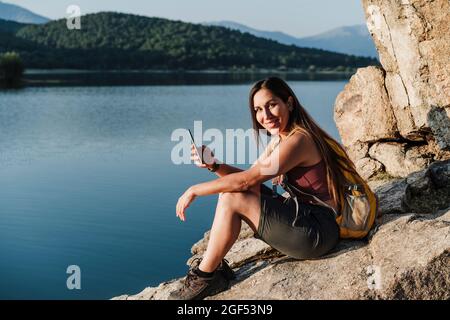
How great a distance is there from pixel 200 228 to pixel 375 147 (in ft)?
12.5

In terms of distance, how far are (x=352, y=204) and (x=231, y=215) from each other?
973 millimetres

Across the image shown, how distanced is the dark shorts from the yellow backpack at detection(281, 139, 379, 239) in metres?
0.09

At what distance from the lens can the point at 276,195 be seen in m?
4.69

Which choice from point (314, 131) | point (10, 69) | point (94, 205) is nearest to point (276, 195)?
point (314, 131)

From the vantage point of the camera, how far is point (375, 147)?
821 centimetres

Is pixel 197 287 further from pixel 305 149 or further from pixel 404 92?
pixel 404 92

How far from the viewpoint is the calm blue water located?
29.8 ft

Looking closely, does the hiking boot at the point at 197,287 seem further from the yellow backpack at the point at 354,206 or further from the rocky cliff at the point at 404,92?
the rocky cliff at the point at 404,92

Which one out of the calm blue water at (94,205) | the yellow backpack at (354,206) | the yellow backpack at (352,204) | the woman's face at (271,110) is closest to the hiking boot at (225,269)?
the yellow backpack at (352,204)

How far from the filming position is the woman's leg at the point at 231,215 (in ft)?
14.4

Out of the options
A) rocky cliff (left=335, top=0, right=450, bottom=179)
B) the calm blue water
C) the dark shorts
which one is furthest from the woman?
the calm blue water

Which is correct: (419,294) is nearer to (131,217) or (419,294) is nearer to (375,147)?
(375,147)

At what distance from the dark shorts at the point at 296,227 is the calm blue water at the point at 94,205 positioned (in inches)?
173

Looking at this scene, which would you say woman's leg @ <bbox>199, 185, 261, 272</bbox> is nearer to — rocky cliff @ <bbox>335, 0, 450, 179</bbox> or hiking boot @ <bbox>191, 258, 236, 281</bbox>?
hiking boot @ <bbox>191, 258, 236, 281</bbox>
